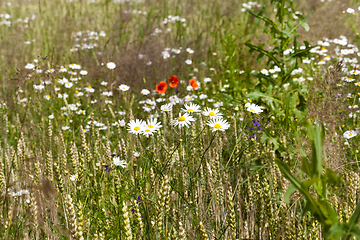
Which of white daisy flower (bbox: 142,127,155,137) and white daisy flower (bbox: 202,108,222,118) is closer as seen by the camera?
white daisy flower (bbox: 142,127,155,137)

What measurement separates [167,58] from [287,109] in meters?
2.60

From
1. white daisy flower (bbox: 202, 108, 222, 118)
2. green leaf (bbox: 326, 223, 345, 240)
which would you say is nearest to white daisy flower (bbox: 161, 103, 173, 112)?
white daisy flower (bbox: 202, 108, 222, 118)

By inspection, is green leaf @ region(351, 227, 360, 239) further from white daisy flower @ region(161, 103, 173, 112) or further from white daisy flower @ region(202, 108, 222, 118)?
white daisy flower @ region(161, 103, 173, 112)

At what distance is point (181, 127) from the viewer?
1.67m

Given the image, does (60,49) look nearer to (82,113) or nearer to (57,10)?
(82,113)

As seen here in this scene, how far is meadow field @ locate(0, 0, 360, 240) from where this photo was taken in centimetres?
140

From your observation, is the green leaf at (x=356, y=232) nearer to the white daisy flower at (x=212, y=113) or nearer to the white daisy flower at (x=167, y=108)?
the white daisy flower at (x=212, y=113)

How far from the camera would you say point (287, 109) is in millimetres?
1934

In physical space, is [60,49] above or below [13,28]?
below

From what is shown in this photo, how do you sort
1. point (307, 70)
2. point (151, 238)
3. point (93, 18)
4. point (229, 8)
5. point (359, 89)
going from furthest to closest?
point (93, 18)
point (229, 8)
point (307, 70)
point (359, 89)
point (151, 238)

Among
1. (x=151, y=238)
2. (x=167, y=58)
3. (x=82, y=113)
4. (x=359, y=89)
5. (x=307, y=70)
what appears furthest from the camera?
(x=167, y=58)

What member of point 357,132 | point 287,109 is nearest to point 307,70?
point 357,132

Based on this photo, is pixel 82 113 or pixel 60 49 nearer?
pixel 82 113

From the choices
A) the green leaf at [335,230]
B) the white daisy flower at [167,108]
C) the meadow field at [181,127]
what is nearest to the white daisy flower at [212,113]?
the meadow field at [181,127]
